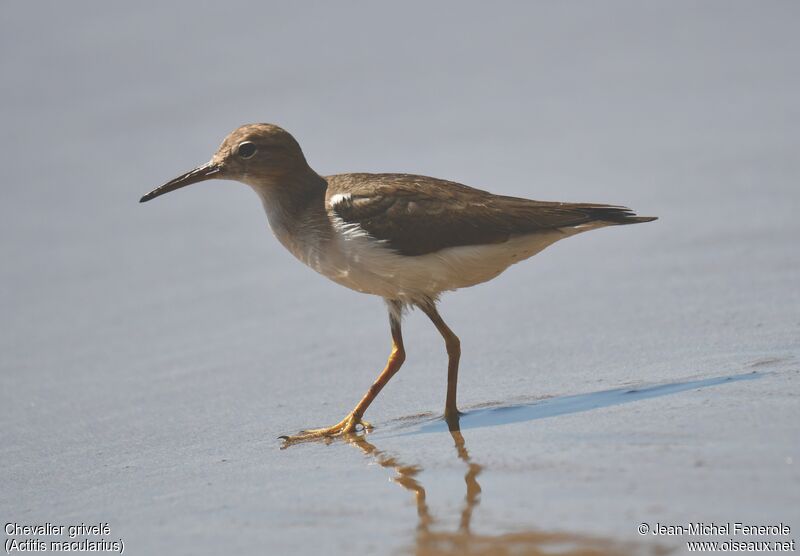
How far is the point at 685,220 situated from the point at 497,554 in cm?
619

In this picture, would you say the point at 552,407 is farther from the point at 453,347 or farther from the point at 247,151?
the point at 247,151

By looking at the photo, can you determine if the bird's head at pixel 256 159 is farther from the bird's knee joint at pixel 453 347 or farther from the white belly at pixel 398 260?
the bird's knee joint at pixel 453 347

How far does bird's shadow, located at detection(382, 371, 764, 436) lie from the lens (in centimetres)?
673

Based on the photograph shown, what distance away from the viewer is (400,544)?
4.93m

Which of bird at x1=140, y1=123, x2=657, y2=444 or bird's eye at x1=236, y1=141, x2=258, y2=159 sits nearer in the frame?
bird at x1=140, y1=123, x2=657, y2=444

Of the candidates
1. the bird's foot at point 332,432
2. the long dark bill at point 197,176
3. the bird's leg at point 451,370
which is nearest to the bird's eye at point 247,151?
the long dark bill at point 197,176

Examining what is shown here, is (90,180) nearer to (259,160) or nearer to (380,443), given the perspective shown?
(259,160)

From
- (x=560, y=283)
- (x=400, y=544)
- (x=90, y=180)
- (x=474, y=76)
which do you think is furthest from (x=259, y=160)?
(x=474, y=76)

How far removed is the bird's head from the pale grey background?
146 cm

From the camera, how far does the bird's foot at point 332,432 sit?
699 centimetres

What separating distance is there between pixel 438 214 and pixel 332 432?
1542 mm

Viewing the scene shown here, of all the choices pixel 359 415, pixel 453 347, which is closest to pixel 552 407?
pixel 453 347

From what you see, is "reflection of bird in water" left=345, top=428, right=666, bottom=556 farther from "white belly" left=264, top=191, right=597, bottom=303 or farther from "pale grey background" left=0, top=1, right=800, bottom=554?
"white belly" left=264, top=191, right=597, bottom=303

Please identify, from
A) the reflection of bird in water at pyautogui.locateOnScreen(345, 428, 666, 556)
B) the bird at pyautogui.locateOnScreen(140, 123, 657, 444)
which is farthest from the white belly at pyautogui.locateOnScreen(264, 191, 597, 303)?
the reflection of bird in water at pyautogui.locateOnScreen(345, 428, 666, 556)
